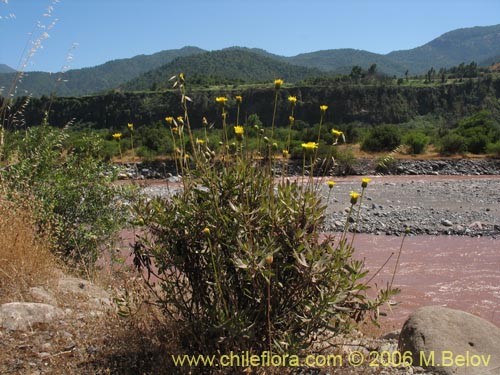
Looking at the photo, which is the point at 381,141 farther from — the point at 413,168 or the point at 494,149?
the point at 494,149

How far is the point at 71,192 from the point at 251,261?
3.89 m

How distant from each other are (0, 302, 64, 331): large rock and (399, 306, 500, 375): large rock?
2.63m

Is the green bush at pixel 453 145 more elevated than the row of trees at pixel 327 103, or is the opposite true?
the row of trees at pixel 327 103

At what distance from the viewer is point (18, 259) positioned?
12.4ft

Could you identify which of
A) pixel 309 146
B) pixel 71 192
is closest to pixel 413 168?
pixel 71 192

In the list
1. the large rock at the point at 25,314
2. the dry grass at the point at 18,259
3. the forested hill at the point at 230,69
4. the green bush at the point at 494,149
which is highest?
the forested hill at the point at 230,69

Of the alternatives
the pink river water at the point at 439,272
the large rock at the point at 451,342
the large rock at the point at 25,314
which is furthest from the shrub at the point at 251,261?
the pink river water at the point at 439,272

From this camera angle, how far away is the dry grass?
145 inches

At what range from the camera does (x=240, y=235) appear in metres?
2.39

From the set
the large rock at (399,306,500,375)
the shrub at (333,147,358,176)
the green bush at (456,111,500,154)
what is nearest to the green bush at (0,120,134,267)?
the large rock at (399,306,500,375)

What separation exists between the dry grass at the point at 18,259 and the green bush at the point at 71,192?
1048 millimetres

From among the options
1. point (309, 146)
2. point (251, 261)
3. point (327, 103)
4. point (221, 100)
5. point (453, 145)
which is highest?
point (327, 103)

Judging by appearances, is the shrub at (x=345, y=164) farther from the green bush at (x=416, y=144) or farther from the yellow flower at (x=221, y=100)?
the yellow flower at (x=221, y=100)

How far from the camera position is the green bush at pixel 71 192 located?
5.28 meters
